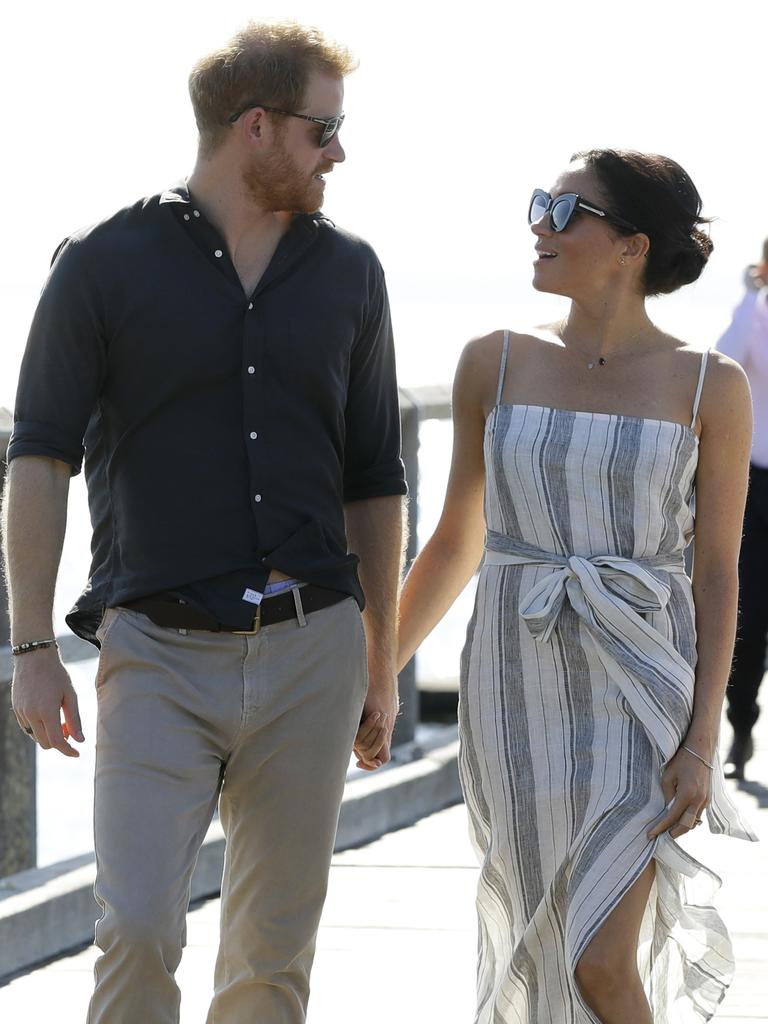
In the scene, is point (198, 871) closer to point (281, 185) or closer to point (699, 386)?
point (699, 386)

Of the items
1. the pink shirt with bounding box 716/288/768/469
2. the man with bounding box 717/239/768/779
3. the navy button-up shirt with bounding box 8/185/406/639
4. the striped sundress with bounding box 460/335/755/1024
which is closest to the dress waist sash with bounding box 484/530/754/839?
the striped sundress with bounding box 460/335/755/1024

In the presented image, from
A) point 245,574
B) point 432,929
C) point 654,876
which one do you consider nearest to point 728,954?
point 654,876

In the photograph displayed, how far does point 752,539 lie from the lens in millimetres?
6855

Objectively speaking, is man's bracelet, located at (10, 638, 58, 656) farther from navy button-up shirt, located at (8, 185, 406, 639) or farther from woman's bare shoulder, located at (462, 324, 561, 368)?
woman's bare shoulder, located at (462, 324, 561, 368)

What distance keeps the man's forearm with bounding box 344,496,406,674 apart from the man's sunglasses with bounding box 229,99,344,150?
676mm

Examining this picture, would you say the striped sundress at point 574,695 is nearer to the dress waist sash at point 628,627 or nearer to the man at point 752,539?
the dress waist sash at point 628,627

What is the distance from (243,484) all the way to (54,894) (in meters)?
1.94

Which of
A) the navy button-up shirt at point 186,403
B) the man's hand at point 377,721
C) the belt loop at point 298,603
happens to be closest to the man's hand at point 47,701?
the navy button-up shirt at point 186,403

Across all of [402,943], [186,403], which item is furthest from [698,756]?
[402,943]

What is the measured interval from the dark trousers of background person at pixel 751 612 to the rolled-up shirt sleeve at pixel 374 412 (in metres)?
3.34

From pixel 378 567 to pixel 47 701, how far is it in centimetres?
71

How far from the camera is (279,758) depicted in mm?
3287

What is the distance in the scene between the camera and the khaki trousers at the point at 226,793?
3092 millimetres

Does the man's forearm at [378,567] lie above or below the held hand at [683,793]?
above
